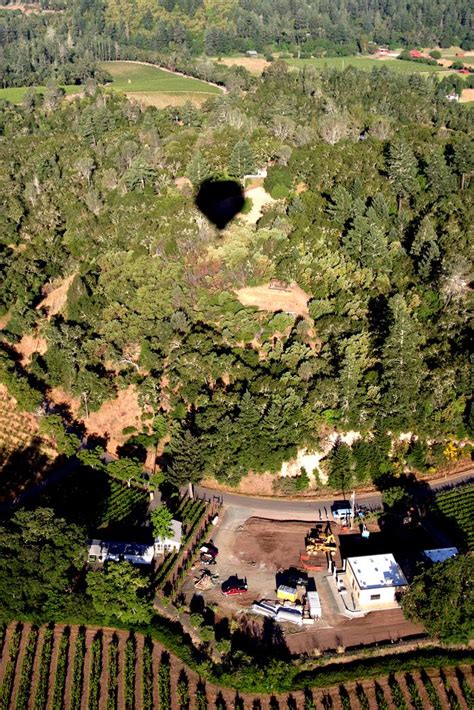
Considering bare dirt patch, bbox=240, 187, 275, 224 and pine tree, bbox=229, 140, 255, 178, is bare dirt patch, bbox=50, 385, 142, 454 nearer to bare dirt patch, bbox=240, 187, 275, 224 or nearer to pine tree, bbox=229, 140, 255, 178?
bare dirt patch, bbox=240, 187, 275, 224

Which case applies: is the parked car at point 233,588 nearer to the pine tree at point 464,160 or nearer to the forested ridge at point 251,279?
the forested ridge at point 251,279

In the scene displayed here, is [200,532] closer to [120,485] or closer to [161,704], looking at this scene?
[120,485]

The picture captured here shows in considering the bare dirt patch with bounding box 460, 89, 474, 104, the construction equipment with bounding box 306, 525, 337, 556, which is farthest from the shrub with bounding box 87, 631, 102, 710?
the bare dirt patch with bounding box 460, 89, 474, 104

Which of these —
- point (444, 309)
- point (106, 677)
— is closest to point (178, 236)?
point (444, 309)

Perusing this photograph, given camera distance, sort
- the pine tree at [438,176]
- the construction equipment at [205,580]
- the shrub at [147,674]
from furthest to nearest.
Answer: the pine tree at [438,176], the construction equipment at [205,580], the shrub at [147,674]

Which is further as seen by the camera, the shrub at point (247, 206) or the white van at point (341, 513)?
the shrub at point (247, 206)

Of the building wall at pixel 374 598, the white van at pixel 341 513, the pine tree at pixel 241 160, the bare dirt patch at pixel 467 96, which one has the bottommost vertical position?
the building wall at pixel 374 598

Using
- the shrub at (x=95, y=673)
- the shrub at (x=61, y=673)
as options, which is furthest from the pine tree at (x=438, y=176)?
the shrub at (x=61, y=673)
